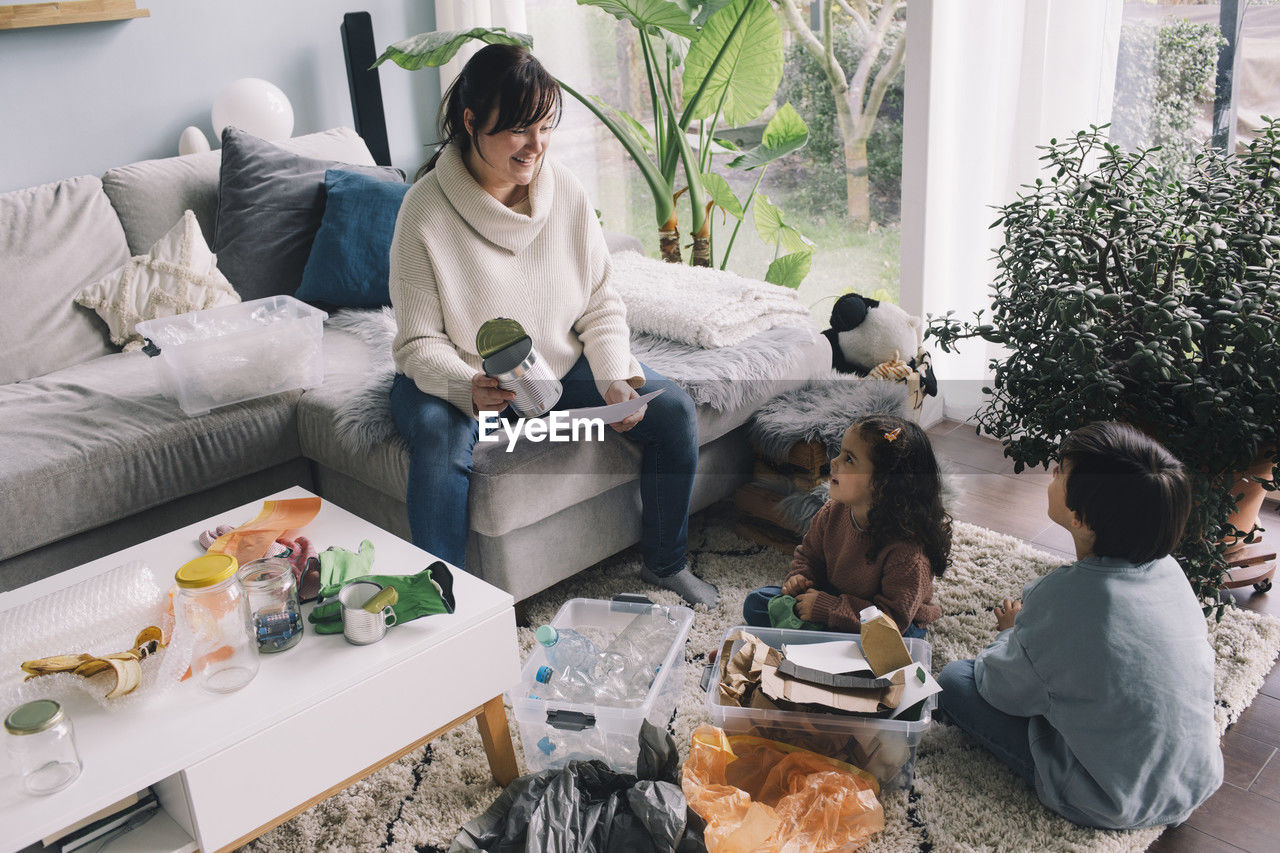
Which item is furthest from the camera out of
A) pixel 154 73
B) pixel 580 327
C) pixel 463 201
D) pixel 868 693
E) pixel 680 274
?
pixel 154 73

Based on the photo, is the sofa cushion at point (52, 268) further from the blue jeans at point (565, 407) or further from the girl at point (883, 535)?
the girl at point (883, 535)

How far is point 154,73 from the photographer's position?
2785 millimetres

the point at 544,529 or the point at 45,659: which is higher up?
the point at 45,659

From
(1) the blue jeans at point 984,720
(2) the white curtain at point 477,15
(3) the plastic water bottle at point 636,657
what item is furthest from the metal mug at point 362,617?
(2) the white curtain at point 477,15

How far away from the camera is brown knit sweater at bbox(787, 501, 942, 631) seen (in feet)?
5.57

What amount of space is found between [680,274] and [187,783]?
176 cm

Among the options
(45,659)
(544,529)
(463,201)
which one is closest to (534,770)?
(544,529)

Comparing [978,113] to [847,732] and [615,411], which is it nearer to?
[615,411]

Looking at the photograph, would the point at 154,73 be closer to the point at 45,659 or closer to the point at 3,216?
the point at 3,216

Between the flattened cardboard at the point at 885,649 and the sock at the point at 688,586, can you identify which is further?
the sock at the point at 688,586

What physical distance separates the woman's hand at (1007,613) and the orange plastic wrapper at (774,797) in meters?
0.42

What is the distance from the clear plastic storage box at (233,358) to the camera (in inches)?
79.9

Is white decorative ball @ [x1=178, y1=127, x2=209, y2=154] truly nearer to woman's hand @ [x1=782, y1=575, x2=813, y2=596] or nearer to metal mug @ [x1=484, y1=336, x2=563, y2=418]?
metal mug @ [x1=484, y1=336, x2=563, y2=418]

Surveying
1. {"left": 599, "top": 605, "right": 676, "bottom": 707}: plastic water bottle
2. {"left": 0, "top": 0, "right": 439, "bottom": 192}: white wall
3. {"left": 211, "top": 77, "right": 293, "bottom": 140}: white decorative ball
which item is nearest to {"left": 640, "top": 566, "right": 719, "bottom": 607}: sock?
{"left": 599, "top": 605, "right": 676, "bottom": 707}: plastic water bottle
